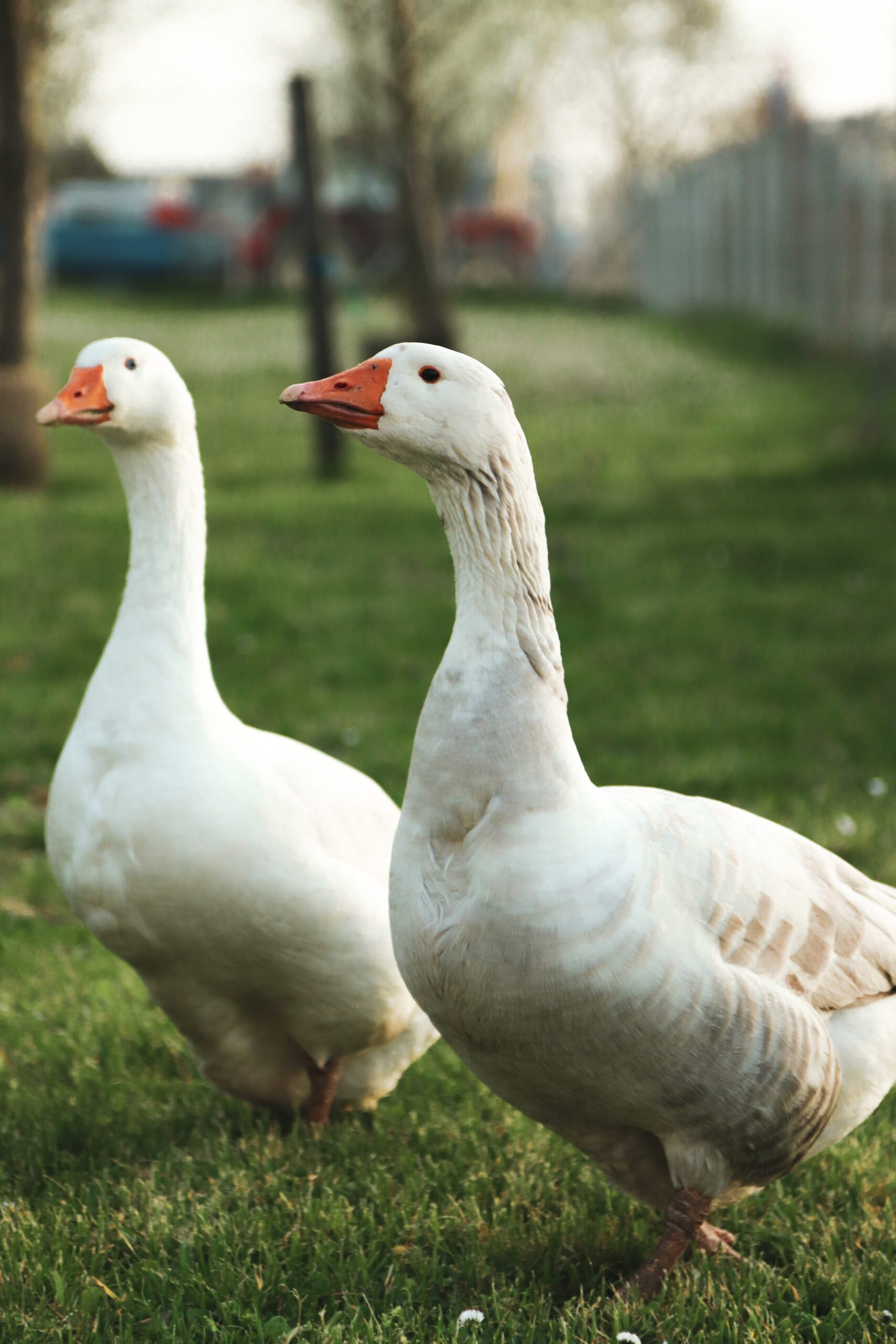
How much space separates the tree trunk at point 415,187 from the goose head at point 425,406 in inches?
462

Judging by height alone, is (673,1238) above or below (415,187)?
below

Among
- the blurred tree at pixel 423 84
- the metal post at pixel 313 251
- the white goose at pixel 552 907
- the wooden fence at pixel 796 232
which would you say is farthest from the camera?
the wooden fence at pixel 796 232

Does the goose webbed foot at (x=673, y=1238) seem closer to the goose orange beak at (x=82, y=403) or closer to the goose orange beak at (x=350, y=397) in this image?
the goose orange beak at (x=350, y=397)

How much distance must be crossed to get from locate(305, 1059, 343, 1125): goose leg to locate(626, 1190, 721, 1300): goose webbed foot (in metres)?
1.05

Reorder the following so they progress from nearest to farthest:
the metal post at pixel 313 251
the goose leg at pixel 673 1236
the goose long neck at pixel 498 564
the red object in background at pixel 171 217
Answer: the goose long neck at pixel 498 564 → the goose leg at pixel 673 1236 → the metal post at pixel 313 251 → the red object in background at pixel 171 217

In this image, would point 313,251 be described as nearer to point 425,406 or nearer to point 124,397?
point 124,397

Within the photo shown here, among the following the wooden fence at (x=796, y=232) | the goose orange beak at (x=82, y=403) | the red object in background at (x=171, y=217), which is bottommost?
the goose orange beak at (x=82, y=403)

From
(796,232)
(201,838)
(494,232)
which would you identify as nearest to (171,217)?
(494,232)

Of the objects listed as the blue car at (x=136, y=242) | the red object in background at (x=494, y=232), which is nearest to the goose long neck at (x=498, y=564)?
the blue car at (x=136, y=242)

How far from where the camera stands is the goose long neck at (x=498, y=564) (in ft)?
8.46

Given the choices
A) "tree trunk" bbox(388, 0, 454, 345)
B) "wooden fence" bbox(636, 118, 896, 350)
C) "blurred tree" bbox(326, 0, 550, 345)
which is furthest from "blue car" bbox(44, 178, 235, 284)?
"tree trunk" bbox(388, 0, 454, 345)

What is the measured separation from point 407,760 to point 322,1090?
2.45 meters

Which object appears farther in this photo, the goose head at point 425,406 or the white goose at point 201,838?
the white goose at point 201,838

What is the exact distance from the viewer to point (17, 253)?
1109cm
